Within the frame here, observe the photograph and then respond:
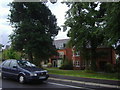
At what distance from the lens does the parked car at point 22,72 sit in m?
9.94

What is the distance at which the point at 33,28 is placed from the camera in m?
21.0

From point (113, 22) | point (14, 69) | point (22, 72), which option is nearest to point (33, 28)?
point (14, 69)

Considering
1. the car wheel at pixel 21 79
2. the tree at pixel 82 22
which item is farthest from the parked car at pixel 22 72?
the tree at pixel 82 22

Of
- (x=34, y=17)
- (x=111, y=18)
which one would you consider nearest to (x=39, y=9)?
(x=34, y=17)

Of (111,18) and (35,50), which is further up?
(111,18)

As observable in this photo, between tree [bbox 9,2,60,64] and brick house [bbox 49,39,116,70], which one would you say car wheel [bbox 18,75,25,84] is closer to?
tree [bbox 9,2,60,64]

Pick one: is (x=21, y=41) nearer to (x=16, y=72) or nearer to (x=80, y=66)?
(x=16, y=72)

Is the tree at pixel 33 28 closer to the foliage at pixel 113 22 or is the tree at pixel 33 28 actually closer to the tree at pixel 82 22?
the tree at pixel 82 22

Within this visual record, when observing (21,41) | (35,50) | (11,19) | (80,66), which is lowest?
(80,66)

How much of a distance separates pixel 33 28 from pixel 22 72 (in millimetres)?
11604

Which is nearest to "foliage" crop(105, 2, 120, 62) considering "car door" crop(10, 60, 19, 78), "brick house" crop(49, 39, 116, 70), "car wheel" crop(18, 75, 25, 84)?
"car wheel" crop(18, 75, 25, 84)

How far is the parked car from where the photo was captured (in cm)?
994

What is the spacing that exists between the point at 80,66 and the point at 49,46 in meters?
24.4

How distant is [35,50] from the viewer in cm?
2069
